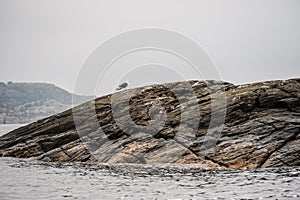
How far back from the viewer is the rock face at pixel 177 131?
1316 inches

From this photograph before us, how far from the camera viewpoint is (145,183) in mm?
24547

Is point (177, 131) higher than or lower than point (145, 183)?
higher

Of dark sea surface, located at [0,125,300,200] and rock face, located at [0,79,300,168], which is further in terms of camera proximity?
rock face, located at [0,79,300,168]

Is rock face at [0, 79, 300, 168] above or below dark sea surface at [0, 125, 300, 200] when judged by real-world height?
above

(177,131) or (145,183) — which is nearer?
(145,183)

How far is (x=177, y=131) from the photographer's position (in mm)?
38812

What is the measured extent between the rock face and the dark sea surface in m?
3.07

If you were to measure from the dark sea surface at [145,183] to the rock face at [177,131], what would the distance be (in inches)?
121

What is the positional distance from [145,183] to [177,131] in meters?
14.9

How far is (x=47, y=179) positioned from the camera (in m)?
26.7

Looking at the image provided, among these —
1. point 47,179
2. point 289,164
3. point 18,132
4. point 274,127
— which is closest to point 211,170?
point 289,164

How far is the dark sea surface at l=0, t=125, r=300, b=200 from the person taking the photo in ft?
65.1

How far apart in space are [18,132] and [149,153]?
22.4m

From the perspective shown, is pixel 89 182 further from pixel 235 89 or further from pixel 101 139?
pixel 235 89
